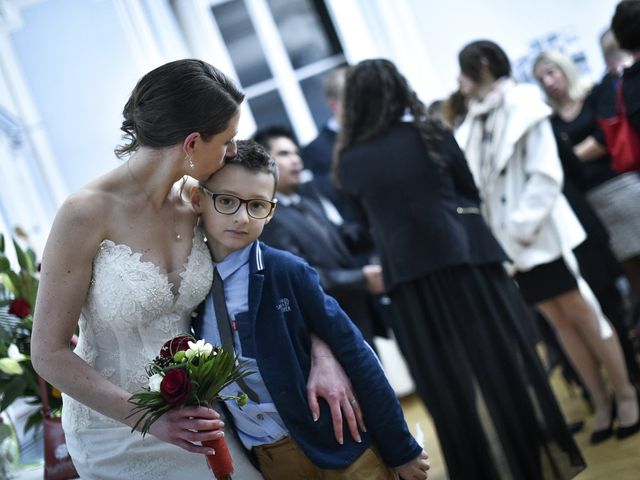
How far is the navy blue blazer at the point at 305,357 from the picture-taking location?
1842 mm

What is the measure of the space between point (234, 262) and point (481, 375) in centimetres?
168

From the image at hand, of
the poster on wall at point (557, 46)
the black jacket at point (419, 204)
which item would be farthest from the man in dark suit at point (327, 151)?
the poster on wall at point (557, 46)

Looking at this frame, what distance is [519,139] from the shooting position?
3529 millimetres

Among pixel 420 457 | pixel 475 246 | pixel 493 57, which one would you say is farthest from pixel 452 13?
pixel 420 457

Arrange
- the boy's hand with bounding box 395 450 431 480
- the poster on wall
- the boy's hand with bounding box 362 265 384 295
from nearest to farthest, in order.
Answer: the boy's hand with bounding box 395 450 431 480
the boy's hand with bounding box 362 265 384 295
the poster on wall

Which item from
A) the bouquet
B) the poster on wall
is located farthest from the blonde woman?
the bouquet

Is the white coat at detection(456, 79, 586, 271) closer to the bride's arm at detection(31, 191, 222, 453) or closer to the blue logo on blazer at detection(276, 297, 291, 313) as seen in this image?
the blue logo on blazer at detection(276, 297, 291, 313)

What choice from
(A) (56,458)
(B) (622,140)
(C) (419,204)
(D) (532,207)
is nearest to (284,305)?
(A) (56,458)

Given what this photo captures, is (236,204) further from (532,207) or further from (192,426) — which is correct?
(532,207)

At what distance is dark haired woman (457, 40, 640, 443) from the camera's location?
137 inches

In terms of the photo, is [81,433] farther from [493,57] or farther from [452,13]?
[452,13]

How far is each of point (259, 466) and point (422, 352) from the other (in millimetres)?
1562

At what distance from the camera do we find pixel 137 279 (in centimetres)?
189

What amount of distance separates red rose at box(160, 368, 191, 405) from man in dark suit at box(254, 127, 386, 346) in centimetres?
171
